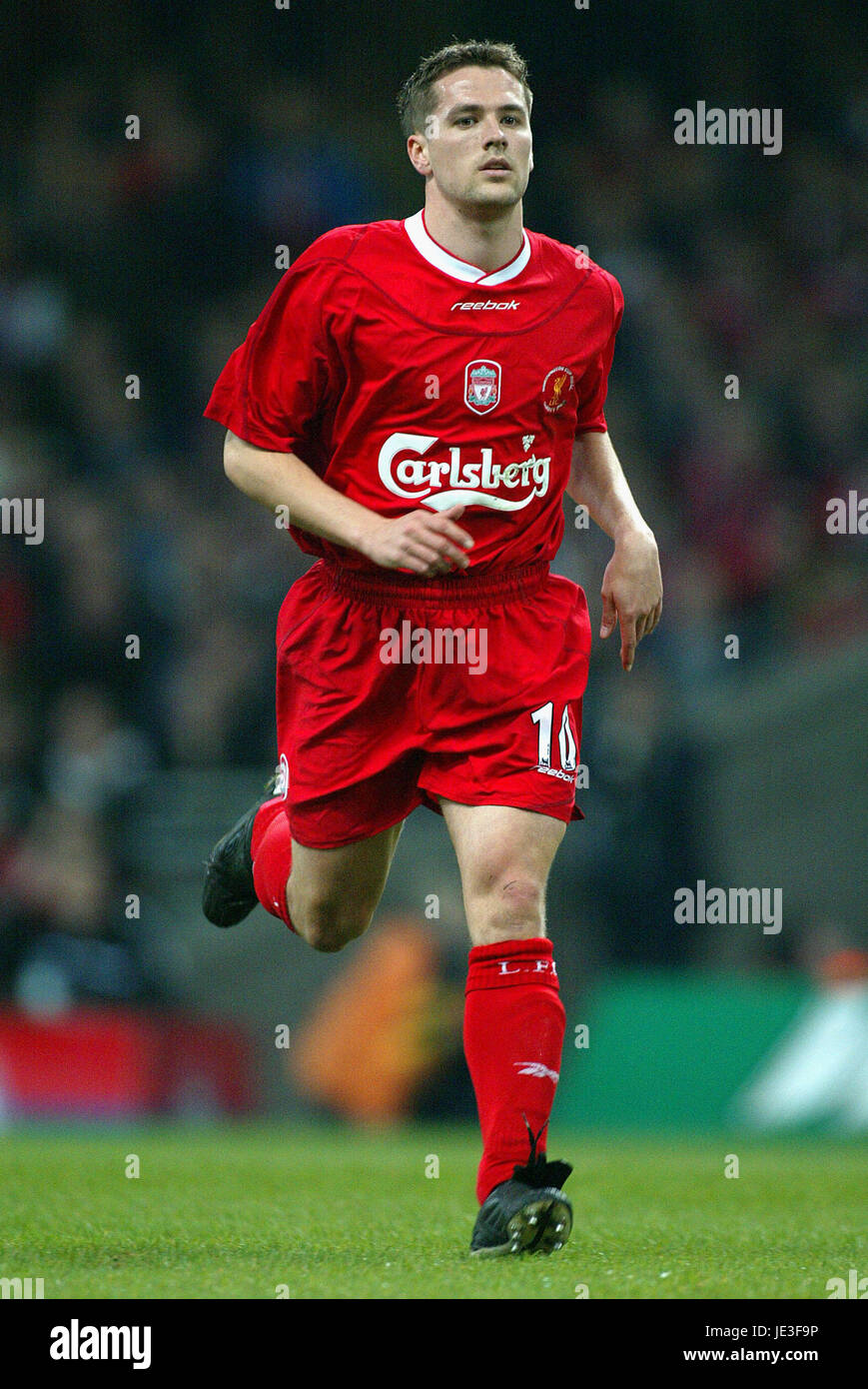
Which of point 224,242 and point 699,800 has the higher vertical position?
point 224,242

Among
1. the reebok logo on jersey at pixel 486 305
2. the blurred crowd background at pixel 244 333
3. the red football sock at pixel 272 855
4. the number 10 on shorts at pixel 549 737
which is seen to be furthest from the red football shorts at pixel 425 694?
the blurred crowd background at pixel 244 333

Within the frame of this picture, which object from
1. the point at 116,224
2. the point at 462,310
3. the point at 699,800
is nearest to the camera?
the point at 462,310

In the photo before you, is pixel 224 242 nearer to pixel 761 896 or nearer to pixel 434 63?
pixel 761 896

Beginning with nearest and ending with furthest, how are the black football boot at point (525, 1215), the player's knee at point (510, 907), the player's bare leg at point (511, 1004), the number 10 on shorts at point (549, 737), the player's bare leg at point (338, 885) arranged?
1. the black football boot at point (525, 1215)
2. the player's bare leg at point (511, 1004)
3. the player's knee at point (510, 907)
4. the number 10 on shorts at point (549, 737)
5. the player's bare leg at point (338, 885)

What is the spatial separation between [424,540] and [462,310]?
2.28ft

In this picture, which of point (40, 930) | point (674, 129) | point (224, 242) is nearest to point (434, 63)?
point (40, 930)

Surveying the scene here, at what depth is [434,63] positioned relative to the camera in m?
4.56

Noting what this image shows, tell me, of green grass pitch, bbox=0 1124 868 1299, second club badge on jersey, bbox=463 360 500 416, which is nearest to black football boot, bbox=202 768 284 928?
green grass pitch, bbox=0 1124 868 1299

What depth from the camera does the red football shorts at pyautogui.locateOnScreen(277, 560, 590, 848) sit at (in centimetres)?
442

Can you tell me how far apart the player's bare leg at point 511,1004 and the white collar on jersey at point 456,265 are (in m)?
1.19

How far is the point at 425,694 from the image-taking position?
14.8ft

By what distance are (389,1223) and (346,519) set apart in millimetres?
1700

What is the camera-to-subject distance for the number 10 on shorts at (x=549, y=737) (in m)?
4.40

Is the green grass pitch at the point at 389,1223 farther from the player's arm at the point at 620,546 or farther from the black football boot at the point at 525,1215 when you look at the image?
the player's arm at the point at 620,546
